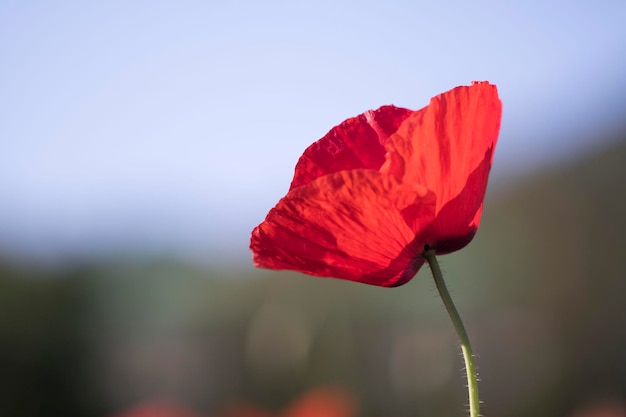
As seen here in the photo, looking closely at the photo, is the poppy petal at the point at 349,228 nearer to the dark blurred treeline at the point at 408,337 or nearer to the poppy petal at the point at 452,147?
the poppy petal at the point at 452,147

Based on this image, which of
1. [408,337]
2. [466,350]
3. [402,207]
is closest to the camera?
[466,350]

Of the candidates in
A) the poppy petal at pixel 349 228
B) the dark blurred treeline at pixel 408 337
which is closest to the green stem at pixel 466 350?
the poppy petal at pixel 349 228

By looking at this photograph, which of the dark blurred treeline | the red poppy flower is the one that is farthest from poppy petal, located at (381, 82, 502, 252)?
the dark blurred treeline

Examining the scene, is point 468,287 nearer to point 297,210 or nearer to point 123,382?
point 123,382

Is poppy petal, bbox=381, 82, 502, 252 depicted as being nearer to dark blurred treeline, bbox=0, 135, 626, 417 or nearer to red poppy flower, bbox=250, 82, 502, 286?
red poppy flower, bbox=250, 82, 502, 286

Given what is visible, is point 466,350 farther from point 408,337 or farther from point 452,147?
point 408,337

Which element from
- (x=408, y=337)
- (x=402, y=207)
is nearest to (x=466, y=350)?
(x=402, y=207)

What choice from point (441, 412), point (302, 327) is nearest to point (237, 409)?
point (441, 412)
